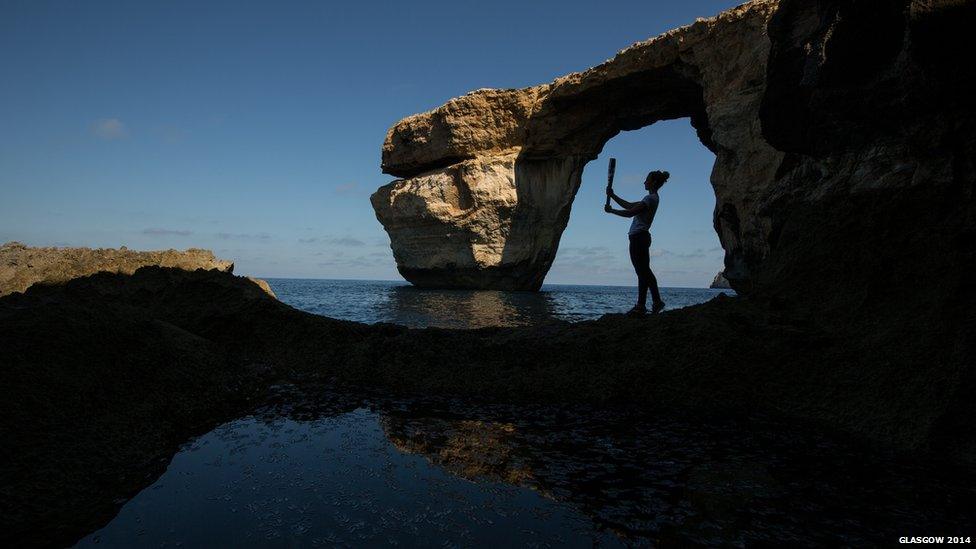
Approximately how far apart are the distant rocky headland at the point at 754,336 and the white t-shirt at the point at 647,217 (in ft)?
4.38

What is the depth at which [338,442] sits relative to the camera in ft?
8.36

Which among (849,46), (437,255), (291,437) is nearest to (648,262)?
(849,46)

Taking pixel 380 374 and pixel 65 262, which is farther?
pixel 65 262

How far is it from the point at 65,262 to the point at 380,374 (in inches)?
426

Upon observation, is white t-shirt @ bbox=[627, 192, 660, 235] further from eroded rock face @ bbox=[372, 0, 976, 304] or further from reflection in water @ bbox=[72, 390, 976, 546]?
reflection in water @ bbox=[72, 390, 976, 546]

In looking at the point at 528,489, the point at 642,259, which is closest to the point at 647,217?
the point at 642,259

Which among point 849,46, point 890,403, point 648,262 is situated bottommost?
point 890,403

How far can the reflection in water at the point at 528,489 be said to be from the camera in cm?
165

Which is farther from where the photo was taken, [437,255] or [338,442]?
[437,255]

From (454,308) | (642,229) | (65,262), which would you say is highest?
(642,229)

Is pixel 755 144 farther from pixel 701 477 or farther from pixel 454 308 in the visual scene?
pixel 701 477

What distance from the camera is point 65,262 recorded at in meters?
10.4

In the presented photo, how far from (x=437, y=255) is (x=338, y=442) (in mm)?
31578

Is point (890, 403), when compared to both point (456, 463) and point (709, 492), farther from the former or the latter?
point (456, 463)
